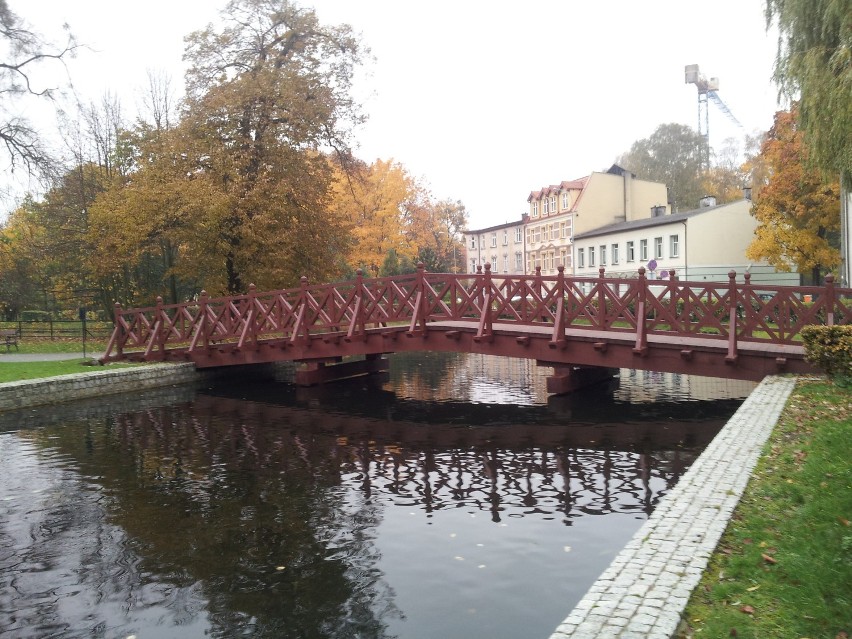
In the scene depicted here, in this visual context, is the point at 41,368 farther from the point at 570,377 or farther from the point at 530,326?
the point at 570,377

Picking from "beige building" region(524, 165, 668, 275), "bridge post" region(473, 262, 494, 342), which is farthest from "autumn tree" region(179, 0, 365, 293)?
"beige building" region(524, 165, 668, 275)

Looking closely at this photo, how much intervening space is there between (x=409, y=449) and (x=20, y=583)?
5.87 meters

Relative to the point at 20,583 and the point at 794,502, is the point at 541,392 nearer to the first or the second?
the point at 794,502

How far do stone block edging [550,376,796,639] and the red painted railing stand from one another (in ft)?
21.0

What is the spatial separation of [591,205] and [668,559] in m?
48.5

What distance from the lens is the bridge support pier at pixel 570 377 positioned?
15086mm

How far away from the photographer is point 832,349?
32.9ft

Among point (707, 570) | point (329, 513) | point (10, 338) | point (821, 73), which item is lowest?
point (329, 513)

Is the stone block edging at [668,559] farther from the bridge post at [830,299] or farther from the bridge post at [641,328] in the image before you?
the bridge post at [830,299]

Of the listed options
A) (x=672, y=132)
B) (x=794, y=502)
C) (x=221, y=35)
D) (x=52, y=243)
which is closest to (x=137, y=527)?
(x=794, y=502)

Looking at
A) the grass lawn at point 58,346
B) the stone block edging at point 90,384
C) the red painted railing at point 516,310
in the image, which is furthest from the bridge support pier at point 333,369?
the grass lawn at point 58,346

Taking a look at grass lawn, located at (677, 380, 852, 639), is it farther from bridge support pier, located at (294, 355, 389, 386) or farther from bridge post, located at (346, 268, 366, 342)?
bridge support pier, located at (294, 355, 389, 386)

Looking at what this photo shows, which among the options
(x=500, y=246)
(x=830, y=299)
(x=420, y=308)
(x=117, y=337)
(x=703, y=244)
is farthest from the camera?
(x=500, y=246)

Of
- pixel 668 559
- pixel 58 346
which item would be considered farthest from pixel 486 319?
pixel 58 346
